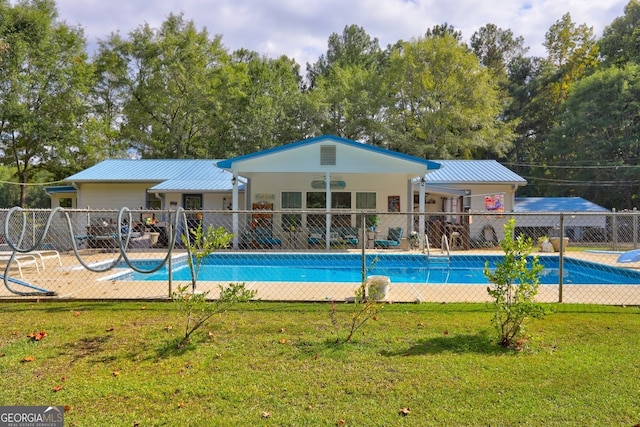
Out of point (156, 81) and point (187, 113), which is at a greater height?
point (156, 81)

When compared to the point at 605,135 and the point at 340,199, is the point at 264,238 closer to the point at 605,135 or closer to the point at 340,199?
the point at 340,199

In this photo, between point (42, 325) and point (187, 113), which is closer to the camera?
point (42, 325)

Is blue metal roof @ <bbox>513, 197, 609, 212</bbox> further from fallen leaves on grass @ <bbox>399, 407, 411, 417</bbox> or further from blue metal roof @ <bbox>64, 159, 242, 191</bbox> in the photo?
fallen leaves on grass @ <bbox>399, 407, 411, 417</bbox>

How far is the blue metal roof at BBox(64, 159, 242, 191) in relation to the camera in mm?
17359

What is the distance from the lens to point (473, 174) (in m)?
19.1

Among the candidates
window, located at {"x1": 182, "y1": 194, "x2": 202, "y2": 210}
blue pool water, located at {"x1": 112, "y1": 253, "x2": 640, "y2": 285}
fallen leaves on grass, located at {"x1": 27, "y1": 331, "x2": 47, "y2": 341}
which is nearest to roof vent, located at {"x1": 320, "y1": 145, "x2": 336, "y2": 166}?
blue pool water, located at {"x1": 112, "y1": 253, "x2": 640, "y2": 285}

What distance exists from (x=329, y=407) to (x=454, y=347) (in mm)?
1787

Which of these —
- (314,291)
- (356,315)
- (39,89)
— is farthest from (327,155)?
(39,89)

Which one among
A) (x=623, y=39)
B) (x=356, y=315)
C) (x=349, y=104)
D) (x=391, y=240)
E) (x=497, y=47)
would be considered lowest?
(x=356, y=315)

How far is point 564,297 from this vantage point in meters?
6.61

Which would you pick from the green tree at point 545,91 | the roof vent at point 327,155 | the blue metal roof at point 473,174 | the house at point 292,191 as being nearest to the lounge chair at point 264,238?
the house at point 292,191

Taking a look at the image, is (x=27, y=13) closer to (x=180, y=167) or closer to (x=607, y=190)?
(x=180, y=167)

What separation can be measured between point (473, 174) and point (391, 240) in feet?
22.2

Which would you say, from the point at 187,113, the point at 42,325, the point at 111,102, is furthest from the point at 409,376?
the point at 111,102
